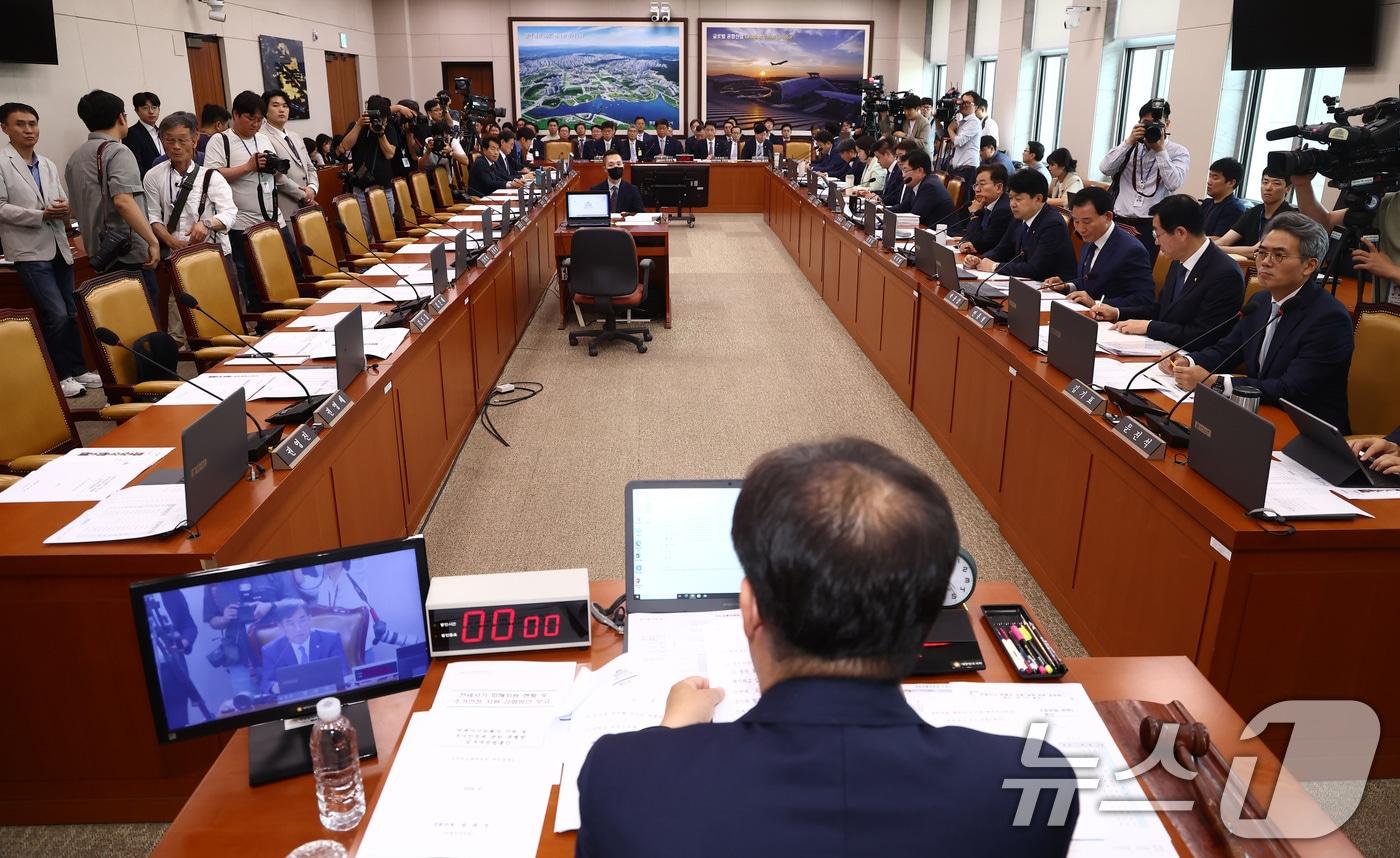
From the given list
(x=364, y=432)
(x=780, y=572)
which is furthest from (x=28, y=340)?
(x=780, y=572)

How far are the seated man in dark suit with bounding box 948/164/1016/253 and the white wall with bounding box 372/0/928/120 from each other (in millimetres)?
10138

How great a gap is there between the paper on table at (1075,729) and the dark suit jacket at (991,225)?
15.2 ft

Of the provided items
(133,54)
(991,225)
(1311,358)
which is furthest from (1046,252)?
(133,54)

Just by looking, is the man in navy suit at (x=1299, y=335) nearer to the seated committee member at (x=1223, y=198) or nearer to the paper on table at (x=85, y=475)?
the paper on table at (x=85, y=475)

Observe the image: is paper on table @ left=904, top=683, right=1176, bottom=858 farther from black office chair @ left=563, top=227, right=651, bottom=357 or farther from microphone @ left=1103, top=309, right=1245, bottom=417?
black office chair @ left=563, top=227, right=651, bottom=357

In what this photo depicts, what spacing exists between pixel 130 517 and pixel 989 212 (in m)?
5.07

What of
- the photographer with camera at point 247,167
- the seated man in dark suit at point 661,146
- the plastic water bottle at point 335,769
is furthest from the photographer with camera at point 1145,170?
the seated man in dark suit at point 661,146

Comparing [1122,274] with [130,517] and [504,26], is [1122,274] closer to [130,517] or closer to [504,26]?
[130,517]

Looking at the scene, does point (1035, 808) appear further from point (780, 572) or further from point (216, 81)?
point (216, 81)

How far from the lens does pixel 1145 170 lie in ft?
22.7

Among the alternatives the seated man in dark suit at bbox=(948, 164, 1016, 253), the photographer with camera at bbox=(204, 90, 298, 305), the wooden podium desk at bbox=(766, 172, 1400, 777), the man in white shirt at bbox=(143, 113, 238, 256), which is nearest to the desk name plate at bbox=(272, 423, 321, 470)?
the wooden podium desk at bbox=(766, 172, 1400, 777)

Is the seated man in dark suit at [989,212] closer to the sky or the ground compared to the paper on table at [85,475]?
closer to the sky

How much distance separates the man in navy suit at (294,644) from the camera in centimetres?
142

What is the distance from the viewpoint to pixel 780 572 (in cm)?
84
